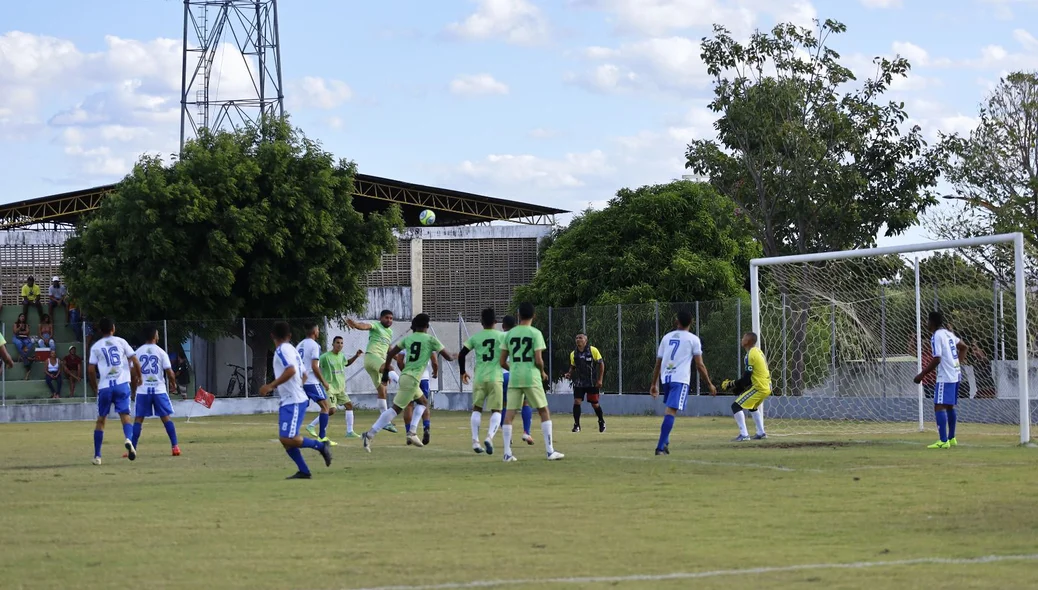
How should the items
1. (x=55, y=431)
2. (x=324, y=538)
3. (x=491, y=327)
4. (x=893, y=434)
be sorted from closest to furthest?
(x=324, y=538) < (x=491, y=327) < (x=893, y=434) < (x=55, y=431)

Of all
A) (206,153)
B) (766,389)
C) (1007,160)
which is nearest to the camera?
(766,389)

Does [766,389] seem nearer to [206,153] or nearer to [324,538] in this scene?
[324,538]

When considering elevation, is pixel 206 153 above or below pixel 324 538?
above

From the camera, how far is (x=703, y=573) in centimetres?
877

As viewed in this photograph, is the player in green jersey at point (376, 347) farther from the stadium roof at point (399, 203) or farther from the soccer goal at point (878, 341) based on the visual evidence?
the stadium roof at point (399, 203)

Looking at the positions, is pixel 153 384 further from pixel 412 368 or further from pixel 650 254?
pixel 650 254

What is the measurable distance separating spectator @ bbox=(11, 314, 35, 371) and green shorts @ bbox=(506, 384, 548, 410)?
26.6 m

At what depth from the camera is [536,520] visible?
38.2 feet

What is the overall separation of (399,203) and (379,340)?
2582 cm

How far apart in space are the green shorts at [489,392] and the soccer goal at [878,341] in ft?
23.4

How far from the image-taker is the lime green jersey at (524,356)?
17969 mm

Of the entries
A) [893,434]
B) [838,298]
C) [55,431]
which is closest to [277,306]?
[55,431]

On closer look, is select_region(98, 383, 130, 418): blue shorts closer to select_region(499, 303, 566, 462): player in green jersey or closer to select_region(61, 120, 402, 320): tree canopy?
select_region(499, 303, 566, 462): player in green jersey

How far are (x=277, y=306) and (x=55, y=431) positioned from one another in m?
12.9
